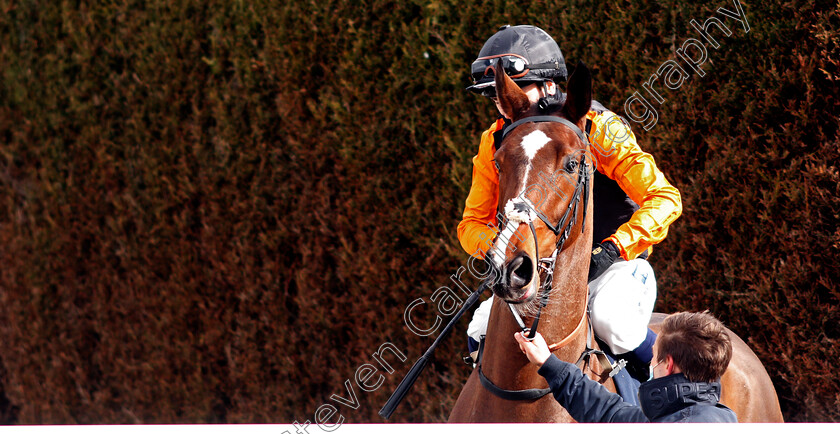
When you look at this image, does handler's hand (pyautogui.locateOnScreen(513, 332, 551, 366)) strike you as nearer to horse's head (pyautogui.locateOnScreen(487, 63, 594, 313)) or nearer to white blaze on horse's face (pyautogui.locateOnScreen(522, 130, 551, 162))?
horse's head (pyautogui.locateOnScreen(487, 63, 594, 313))

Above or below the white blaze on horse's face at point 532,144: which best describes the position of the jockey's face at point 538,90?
below

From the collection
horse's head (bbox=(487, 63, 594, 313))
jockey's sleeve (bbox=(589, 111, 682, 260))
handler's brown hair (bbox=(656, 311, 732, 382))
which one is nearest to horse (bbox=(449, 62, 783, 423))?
horse's head (bbox=(487, 63, 594, 313))

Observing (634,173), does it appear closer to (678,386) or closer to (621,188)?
(621,188)

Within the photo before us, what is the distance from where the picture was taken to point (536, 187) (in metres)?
2.17

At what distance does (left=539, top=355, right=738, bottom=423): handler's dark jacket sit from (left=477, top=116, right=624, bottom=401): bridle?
0.52 ft

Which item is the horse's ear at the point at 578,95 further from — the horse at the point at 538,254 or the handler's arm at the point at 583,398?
the handler's arm at the point at 583,398

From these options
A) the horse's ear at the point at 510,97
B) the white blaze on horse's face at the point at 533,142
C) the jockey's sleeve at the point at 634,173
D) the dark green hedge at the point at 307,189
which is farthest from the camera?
the dark green hedge at the point at 307,189

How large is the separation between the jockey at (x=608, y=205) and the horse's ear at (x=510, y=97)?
62 mm

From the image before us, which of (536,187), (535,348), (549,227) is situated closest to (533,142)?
(536,187)

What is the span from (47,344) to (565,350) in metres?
5.59

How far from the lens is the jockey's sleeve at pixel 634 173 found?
8.36ft

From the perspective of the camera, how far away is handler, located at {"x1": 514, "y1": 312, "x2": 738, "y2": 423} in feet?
6.48

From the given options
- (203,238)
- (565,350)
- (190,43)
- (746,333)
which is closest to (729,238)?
(746,333)

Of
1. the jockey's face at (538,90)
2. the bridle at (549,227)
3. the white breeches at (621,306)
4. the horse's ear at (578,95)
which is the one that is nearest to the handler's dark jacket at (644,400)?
the bridle at (549,227)
